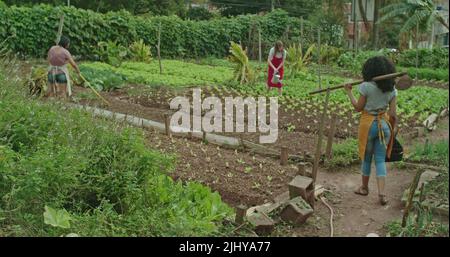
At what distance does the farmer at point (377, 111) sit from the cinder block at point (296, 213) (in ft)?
3.59

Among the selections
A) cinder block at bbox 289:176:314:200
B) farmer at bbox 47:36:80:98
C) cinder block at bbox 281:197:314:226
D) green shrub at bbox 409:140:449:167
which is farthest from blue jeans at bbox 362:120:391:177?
farmer at bbox 47:36:80:98

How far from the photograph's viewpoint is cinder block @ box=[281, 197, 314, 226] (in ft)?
16.4

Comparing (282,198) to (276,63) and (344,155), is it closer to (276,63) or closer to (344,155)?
(344,155)

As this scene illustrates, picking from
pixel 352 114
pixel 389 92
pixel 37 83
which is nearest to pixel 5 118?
pixel 389 92

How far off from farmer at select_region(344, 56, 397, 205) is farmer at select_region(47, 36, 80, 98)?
5.90 metres

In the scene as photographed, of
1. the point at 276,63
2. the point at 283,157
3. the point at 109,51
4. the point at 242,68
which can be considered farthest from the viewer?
the point at 109,51

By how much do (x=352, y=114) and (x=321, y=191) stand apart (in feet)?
16.3

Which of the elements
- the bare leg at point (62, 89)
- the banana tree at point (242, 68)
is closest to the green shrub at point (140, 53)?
the banana tree at point (242, 68)

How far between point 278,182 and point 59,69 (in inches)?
213

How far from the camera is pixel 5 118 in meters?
5.05

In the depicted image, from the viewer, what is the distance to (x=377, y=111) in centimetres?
564

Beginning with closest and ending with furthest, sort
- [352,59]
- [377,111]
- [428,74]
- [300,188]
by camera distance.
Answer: [300,188] < [377,111] < [428,74] < [352,59]

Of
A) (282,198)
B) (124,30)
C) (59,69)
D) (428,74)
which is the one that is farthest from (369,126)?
(124,30)
